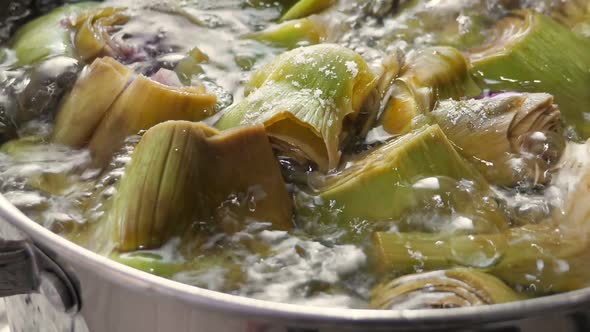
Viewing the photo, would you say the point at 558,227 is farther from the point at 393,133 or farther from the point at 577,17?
the point at 577,17

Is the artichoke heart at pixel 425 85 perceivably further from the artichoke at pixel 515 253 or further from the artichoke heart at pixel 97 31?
the artichoke heart at pixel 97 31

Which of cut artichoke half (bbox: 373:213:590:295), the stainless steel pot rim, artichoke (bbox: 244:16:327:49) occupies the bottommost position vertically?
cut artichoke half (bbox: 373:213:590:295)

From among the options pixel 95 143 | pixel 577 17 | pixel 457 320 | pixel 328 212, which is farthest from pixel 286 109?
pixel 577 17

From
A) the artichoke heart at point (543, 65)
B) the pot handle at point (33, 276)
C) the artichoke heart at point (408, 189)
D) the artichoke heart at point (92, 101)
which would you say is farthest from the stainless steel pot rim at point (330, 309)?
the artichoke heart at point (543, 65)

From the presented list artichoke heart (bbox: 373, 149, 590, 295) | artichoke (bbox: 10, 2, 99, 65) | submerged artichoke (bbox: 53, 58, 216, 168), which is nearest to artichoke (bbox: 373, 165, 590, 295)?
artichoke heart (bbox: 373, 149, 590, 295)

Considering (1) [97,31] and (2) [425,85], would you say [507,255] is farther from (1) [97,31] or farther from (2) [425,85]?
(1) [97,31]

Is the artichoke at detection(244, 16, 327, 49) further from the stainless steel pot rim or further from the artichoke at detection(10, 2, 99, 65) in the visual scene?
the stainless steel pot rim
